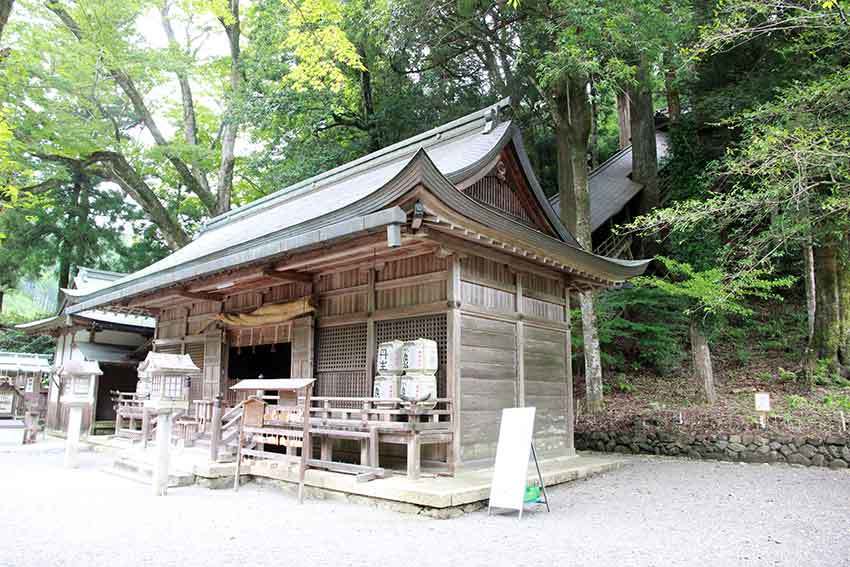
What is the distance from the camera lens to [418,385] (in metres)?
7.33

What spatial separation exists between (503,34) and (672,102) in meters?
9.13

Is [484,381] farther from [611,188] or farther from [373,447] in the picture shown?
[611,188]

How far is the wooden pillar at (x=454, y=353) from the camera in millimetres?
7387

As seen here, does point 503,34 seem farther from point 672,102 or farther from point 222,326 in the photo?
point 222,326

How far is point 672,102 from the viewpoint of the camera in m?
22.0

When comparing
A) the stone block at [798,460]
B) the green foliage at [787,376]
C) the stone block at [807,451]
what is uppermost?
the green foliage at [787,376]

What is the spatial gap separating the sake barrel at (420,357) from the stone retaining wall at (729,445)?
600 cm

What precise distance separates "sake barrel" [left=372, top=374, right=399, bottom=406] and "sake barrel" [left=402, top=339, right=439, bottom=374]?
244 mm

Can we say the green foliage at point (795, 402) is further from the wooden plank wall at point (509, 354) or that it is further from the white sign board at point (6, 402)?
the white sign board at point (6, 402)

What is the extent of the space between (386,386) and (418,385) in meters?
0.60

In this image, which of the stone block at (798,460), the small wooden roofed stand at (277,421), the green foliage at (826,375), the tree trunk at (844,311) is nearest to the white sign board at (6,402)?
the small wooden roofed stand at (277,421)

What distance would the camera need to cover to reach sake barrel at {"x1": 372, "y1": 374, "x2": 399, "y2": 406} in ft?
25.0

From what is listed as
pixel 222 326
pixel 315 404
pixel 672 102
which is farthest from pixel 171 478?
pixel 672 102

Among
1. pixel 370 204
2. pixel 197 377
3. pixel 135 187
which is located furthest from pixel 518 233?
pixel 135 187
